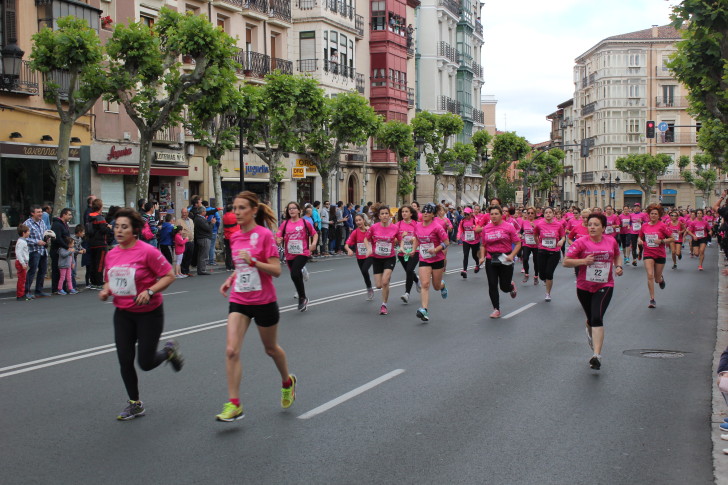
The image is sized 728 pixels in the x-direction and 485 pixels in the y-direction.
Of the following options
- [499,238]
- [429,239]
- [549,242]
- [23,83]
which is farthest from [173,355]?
[23,83]

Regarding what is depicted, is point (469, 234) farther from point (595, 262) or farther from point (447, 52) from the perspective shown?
point (447, 52)

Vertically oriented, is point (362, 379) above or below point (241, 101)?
below

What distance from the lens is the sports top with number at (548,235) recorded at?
17.6 m

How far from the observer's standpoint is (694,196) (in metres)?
96.2

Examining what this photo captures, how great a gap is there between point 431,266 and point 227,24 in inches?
1096

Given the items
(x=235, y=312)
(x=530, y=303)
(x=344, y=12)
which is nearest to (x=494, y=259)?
(x=530, y=303)

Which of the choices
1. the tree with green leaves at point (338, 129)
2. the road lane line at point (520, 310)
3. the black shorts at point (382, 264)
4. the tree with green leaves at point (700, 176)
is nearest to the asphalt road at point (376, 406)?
the road lane line at point (520, 310)

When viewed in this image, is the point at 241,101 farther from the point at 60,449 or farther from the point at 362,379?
the point at 60,449

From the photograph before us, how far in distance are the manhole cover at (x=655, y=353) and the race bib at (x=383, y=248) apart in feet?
17.5

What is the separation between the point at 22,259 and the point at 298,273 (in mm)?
5976

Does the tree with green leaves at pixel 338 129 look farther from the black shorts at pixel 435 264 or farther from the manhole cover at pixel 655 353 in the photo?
the manhole cover at pixel 655 353

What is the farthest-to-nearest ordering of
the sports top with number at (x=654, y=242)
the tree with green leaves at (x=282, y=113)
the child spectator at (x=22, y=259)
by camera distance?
the tree with green leaves at (x=282, y=113) → the child spectator at (x=22, y=259) → the sports top with number at (x=654, y=242)

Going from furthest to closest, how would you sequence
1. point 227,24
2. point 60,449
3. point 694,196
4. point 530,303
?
point 694,196
point 227,24
point 530,303
point 60,449

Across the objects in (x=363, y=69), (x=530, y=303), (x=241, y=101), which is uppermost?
(x=363, y=69)
